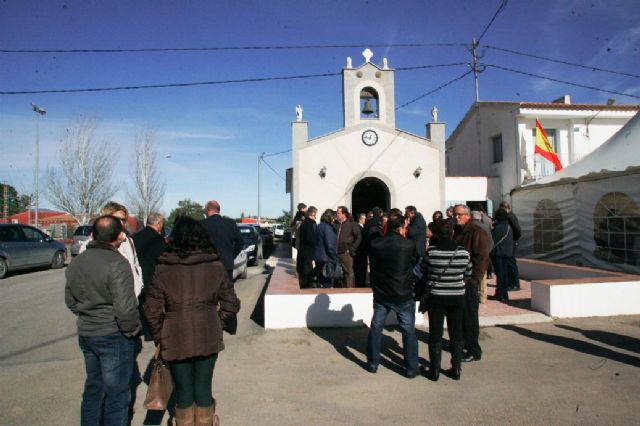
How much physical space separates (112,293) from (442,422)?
2821mm

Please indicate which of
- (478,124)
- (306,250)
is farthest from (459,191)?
(306,250)

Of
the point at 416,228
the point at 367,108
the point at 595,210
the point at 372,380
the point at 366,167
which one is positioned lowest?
the point at 372,380

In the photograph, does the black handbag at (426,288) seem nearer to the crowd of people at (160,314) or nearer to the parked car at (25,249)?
the crowd of people at (160,314)

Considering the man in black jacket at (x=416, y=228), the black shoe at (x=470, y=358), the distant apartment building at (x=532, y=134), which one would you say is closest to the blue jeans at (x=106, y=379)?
the black shoe at (x=470, y=358)

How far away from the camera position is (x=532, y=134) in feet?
55.9

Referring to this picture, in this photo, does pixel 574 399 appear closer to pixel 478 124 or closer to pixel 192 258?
pixel 192 258

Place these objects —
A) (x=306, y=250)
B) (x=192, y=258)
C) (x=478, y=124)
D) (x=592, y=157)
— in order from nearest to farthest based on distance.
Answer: (x=192, y=258), (x=306, y=250), (x=592, y=157), (x=478, y=124)

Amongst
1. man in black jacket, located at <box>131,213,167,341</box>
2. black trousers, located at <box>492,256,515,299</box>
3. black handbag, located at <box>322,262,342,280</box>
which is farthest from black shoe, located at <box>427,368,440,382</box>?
black trousers, located at <box>492,256,515,299</box>

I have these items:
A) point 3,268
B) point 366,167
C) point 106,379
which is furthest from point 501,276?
point 3,268

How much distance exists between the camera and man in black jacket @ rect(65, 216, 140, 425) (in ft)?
9.45

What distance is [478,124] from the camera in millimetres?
19781

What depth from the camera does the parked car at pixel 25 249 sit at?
12648 millimetres

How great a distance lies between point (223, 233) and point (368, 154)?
1016 centimetres

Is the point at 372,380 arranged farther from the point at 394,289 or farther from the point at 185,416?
the point at 185,416
